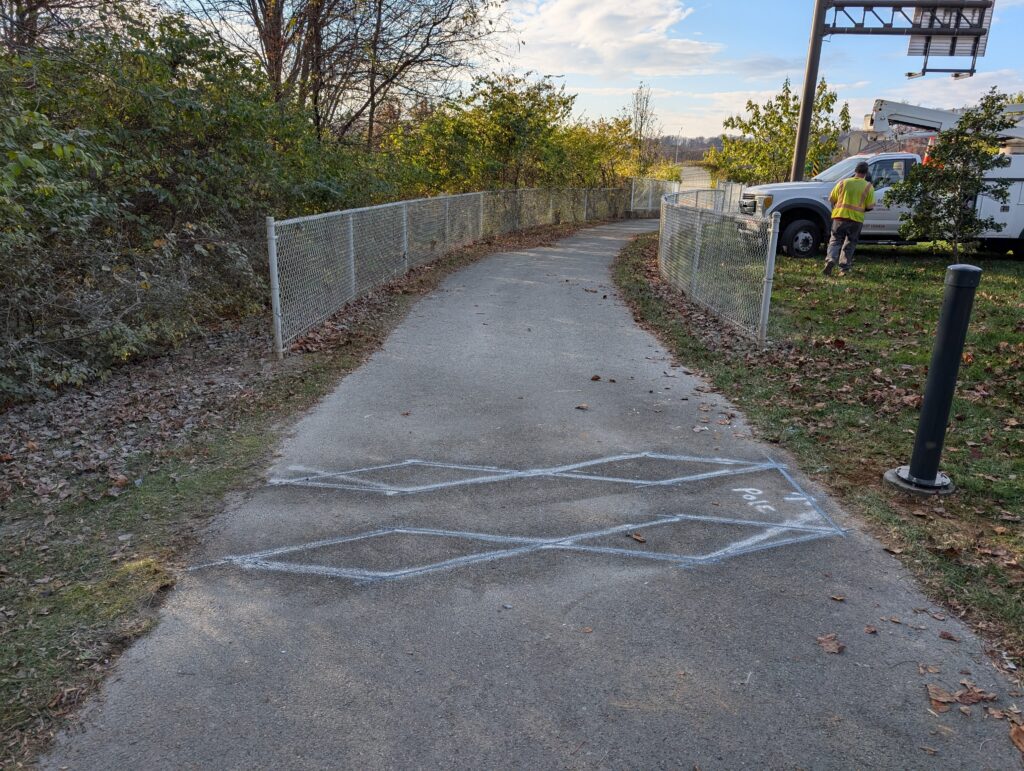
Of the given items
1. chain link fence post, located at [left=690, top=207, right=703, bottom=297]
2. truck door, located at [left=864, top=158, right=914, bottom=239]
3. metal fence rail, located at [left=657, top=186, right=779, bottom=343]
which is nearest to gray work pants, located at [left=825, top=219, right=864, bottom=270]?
truck door, located at [left=864, top=158, right=914, bottom=239]

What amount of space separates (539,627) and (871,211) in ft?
44.9

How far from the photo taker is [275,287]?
7.57 metres

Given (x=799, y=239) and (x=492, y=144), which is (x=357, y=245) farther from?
(x=492, y=144)

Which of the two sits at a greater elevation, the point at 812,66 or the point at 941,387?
the point at 812,66

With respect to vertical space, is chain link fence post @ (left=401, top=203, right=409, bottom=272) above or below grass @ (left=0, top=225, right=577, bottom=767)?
above

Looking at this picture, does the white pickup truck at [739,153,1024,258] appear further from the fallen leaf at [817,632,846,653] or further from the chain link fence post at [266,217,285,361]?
the fallen leaf at [817,632,846,653]

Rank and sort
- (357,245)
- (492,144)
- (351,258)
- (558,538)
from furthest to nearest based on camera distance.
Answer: (492,144)
(357,245)
(351,258)
(558,538)

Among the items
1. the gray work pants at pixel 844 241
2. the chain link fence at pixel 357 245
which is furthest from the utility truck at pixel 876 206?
the chain link fence at pixel 357 245

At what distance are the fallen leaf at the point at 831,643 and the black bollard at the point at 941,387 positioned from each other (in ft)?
6.12

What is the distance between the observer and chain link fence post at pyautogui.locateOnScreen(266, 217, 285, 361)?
741cm

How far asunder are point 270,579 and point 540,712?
1638 millimetres

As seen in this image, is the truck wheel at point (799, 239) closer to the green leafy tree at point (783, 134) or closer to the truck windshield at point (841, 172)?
the truck windshield at point (841, 172)

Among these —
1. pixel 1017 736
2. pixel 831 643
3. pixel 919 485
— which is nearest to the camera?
pixel 1017 736

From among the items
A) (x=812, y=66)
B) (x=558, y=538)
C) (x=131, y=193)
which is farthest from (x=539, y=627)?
(x=812, y=66)
